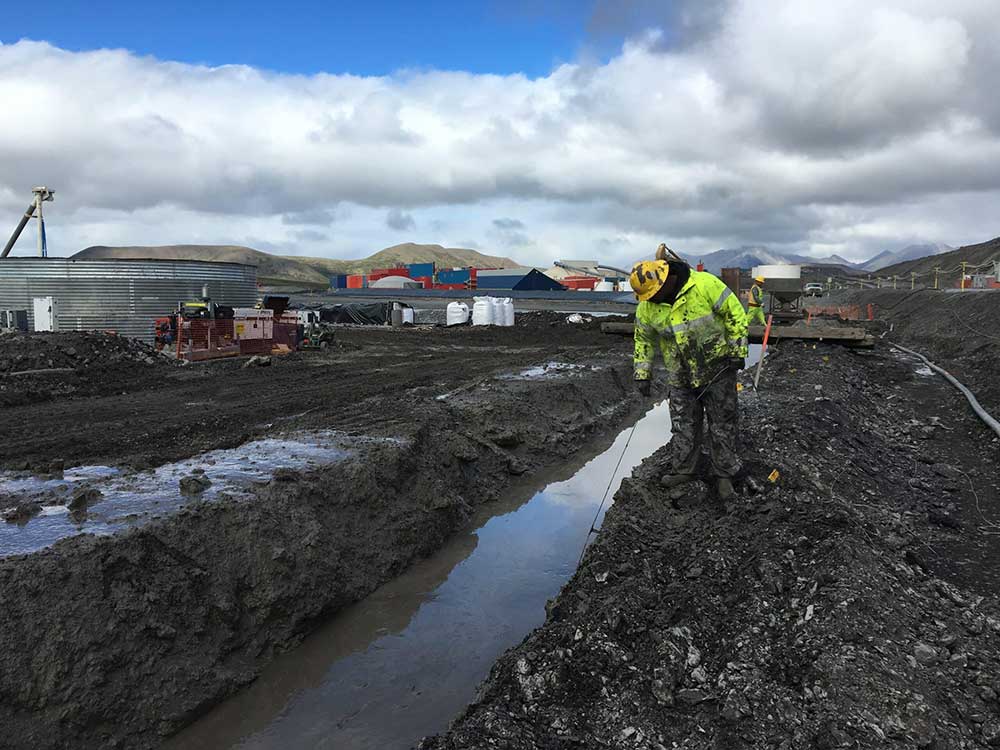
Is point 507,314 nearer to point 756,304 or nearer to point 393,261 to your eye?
point 756,304

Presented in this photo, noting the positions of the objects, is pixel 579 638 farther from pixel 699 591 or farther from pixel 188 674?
pixel 188 674

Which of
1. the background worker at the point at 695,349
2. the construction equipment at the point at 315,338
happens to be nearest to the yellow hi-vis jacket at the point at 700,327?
the background worker at the point at 695,349

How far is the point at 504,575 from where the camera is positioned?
22.5 ft

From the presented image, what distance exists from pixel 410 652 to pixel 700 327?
3.52 m

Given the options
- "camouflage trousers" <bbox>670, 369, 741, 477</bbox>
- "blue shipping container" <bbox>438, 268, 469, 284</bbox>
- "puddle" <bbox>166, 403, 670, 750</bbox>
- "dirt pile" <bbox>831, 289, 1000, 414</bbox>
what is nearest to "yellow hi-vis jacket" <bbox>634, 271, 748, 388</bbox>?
"camouflage trousers" <bbox>670, 369, 741, 477</bbox>

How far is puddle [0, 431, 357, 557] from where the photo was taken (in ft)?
18.0

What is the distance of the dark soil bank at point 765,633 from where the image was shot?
11.0ft

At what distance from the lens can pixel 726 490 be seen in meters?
6.11

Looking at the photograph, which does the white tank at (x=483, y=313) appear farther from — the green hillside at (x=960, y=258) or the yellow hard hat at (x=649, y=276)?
the green hillside at (x=960, y=258)

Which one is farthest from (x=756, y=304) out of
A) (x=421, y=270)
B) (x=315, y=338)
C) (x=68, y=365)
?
(x=421, y=270)

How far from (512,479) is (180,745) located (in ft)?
19.2

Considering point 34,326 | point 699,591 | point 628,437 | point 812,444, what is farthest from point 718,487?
point 34,326

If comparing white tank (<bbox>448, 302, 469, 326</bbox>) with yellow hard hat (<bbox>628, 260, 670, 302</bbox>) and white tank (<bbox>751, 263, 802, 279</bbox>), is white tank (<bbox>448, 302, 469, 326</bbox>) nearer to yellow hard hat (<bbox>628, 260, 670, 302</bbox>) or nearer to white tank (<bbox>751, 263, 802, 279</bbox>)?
white tank (<bbox>751, 263, 802, 279</bbox>)

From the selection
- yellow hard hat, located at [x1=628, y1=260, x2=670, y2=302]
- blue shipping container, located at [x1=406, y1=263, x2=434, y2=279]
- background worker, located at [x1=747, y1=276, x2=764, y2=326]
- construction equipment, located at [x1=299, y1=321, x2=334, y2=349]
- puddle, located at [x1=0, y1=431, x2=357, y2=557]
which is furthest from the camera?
blue shipping container, located at [x1=406, y1=263, x2=434, y2=279]
